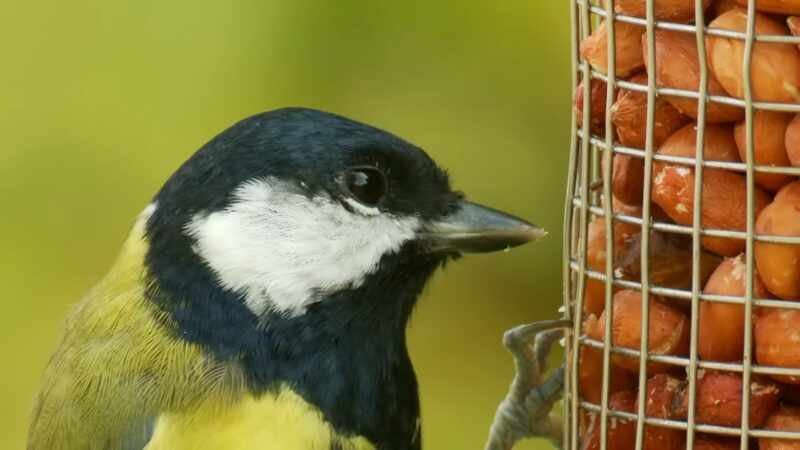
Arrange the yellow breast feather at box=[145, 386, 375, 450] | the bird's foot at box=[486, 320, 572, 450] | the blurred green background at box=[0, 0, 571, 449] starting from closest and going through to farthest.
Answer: the yellow breast feather at box=[145, 386, 375, 450], the bird's foot at box=[486, 320, 572, 450], the blurred green background at box=[0, 0, 571, 449]

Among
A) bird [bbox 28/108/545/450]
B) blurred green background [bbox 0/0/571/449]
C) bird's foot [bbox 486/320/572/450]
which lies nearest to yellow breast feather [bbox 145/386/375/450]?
bird [bbox 28/108/545/450]

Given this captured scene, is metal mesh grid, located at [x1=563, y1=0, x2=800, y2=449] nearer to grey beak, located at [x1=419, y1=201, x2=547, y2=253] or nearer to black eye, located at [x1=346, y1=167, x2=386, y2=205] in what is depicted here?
grey beak, located at [x1=419, y1=201, x2=547, y2=253]

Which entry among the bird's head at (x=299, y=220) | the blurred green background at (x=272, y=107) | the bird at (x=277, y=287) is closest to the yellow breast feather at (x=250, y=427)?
the bird at (x=277, y=287)


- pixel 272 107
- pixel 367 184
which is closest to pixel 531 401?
pixel 367 184

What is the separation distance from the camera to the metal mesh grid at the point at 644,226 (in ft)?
4.48

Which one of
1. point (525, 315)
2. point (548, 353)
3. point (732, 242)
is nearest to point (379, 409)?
point (548, 353)

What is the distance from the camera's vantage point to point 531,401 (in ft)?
5.84

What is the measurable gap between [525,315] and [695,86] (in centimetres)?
143

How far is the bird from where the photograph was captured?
5.56 feet

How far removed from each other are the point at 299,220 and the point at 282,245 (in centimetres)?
4

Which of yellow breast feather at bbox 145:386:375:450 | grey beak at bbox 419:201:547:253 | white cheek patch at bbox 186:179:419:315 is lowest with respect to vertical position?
yellow breast feather at bbox 145:386:375:450

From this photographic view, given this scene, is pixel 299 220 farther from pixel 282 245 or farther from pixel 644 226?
pixel 644 226

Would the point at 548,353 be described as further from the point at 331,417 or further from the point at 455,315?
the point at 455,315

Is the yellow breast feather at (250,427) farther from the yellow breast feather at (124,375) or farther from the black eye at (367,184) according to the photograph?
the black eye at (367,184)
